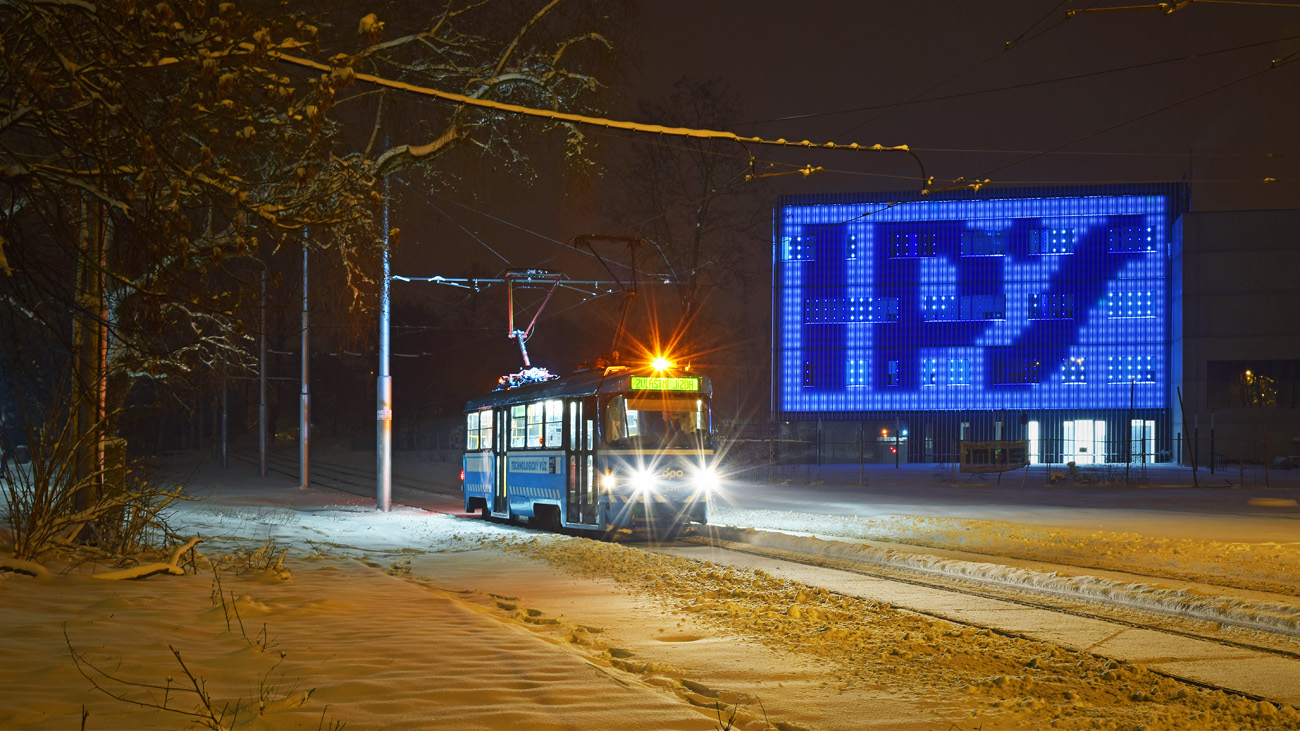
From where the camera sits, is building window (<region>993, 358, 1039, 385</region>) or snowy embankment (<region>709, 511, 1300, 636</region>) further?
building window (<region>993, 358, 1039, 385</region>)

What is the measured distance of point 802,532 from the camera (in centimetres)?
2102

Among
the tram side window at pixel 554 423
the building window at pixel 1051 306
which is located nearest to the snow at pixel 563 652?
the tram side window at pixel 554 423

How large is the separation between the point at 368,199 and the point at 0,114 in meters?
2.68

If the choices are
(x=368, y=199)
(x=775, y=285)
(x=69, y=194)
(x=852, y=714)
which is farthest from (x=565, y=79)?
(x=775, y=285)

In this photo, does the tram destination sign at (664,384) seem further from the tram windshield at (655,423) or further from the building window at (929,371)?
the building window at (929,371)

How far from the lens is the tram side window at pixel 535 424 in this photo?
21.9 metres

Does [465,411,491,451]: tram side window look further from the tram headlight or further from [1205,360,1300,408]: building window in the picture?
[1205,360,1300,408]: building window

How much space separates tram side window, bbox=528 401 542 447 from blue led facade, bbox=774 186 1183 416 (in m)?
37.1

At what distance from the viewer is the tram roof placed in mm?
19578

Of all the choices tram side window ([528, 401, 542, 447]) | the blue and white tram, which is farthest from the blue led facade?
the blue and white tram

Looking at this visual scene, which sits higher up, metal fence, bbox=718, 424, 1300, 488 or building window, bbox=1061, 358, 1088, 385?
building window, bbox=1061, 358, 1088, 385

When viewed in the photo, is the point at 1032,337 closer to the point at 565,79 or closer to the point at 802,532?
the point at 802,532

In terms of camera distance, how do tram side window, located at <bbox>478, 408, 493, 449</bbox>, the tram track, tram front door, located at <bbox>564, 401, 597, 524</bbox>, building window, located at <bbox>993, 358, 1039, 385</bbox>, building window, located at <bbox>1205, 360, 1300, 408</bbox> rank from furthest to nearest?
building window, located at <bbox>993, 358, 1039, 385</bbox> → building window, located at <bbox>1205, 360, 1300, 408</bbox> → tram side window, located at <bbox>478, 408, 493, 449</bbox> → tram front door, located at <bbox>564, 401, 597, 524</bbox> → the tram track

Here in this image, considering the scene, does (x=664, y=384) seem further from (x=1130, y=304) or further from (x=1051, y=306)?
(x=1130, y=304)
